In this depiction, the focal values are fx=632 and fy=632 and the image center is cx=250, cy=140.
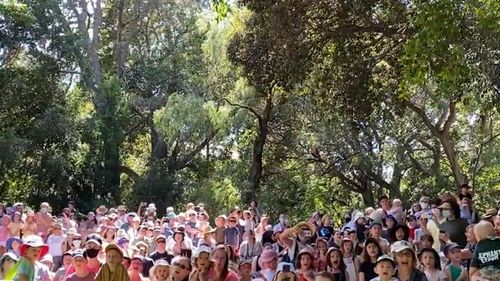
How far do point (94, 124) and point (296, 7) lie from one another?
14.7 metres

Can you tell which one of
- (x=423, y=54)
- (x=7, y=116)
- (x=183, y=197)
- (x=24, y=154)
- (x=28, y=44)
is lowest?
(x=423, y=54)

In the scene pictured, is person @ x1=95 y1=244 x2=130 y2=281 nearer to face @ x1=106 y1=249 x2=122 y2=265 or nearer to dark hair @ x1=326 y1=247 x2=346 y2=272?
face @ x1=106 y1=249 x2=122 y2=265

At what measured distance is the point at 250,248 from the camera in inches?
385

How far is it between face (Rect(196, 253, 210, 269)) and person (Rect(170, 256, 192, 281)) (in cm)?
8

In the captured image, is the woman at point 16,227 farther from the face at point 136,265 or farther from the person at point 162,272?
the person at point 162,272

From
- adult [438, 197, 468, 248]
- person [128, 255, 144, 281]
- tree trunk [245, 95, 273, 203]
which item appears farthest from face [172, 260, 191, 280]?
tree trunk [245, 95, 273, 203]

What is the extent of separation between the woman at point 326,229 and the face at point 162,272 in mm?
4717

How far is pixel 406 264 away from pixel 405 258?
0.05m

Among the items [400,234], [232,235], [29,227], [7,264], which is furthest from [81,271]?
[232,235]

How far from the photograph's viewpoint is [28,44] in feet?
84.2

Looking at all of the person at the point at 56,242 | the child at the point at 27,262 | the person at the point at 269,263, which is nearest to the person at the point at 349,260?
the person at the point at 269,263

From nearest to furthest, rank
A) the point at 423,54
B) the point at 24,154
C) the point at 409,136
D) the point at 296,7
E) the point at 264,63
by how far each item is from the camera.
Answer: the point at 423,54
the point at 296,7
the point at 264,63
the point at 24,154
the point at 409,136

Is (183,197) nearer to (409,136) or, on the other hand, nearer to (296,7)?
(409,136)

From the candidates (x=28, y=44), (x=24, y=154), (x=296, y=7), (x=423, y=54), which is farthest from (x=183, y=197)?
(x=423, y=54)
